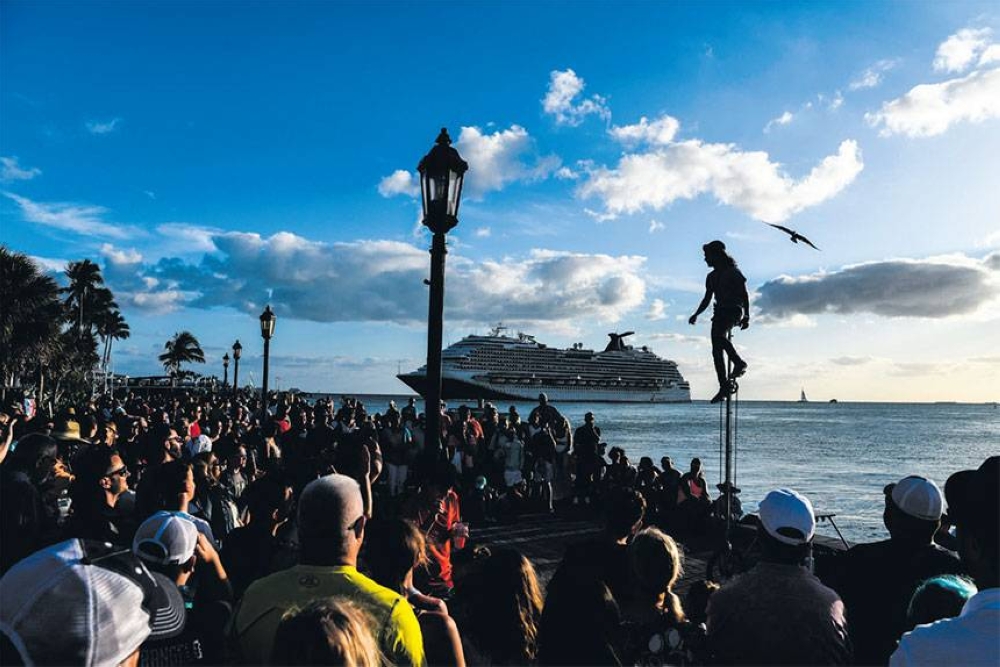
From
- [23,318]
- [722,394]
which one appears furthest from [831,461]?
[23,318]

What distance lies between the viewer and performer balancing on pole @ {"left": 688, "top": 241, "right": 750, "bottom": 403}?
7.03m

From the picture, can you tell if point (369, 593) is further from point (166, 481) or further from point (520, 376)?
point (520, 376)

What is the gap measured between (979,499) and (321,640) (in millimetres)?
1815

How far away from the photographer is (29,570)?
1569 millimetres

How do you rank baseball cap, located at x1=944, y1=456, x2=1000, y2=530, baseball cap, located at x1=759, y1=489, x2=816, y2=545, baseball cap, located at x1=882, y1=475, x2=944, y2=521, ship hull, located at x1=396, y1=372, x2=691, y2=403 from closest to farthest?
baseball cap, located at x1=944, y1=456, x2=1000, y2=530, baseball cap, located at x1=759, y1=489, x2=816, y2=545, baseball cap, located at x1=882, y1=475, x2=944, y2=521, ship hull, located at x1=396, y1=372, x2=691, y2=403

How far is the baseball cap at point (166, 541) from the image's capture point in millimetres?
2520

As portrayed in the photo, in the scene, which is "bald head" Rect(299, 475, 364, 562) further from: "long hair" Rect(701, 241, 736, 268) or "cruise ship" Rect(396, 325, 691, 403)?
"cruise ship" Rect(396, 325, 691, 403)

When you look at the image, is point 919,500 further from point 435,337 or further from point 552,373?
point 552,373

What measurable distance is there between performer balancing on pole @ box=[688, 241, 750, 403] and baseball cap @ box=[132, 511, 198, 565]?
5981 millimetres

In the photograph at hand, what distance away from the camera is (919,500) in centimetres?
308

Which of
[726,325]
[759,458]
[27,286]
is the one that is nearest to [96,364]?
[27,286]

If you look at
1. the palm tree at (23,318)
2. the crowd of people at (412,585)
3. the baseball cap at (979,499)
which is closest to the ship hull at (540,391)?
the palm tree at (23,318)

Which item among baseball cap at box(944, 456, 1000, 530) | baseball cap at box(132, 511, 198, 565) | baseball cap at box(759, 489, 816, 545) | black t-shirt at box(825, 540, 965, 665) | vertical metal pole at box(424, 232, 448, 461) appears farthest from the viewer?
vertical metal pole at box(424, 232, 448, 461)

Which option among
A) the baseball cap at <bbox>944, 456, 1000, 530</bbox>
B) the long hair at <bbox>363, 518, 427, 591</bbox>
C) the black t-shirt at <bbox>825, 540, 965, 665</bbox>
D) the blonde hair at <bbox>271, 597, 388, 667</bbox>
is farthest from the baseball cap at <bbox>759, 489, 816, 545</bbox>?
the blonde hair at <bbox>271, 597, 388, 667</bbox>
